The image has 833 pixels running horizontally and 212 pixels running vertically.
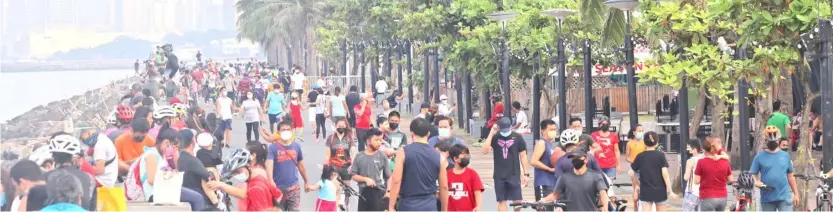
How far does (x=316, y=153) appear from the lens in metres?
29.6

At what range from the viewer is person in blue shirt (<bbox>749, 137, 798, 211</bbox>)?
14523 millimetres

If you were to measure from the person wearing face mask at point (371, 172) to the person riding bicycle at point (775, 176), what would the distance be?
354cm

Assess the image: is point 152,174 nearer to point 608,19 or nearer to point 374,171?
point 374,171

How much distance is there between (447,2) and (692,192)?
23.8 m

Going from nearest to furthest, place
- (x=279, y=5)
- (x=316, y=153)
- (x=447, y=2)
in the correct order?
1. (x=316, y=153)
2. (x=447, y=2)
3. (x=279, y=5)

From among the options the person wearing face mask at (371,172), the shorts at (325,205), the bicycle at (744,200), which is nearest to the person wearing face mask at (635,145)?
the bicycle at (744,200)

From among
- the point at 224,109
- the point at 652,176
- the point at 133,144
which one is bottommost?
the point at 652,176

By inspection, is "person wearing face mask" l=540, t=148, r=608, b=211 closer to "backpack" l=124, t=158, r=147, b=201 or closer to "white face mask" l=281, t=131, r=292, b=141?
"white face mask" l=281, t=131, r=292, b=141

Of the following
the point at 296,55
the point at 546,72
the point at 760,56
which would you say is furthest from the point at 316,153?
the point at 296,55

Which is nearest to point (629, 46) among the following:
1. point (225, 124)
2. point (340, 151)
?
point (340, 151)

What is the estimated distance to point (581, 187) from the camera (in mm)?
12391

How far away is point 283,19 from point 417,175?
76.8 metres

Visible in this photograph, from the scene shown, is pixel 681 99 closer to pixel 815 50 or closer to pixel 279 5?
pixel 815 50

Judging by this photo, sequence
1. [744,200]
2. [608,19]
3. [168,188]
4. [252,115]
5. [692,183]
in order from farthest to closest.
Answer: [252,115] → [608,19] → [744,200] → [692,183] → [168,188]
